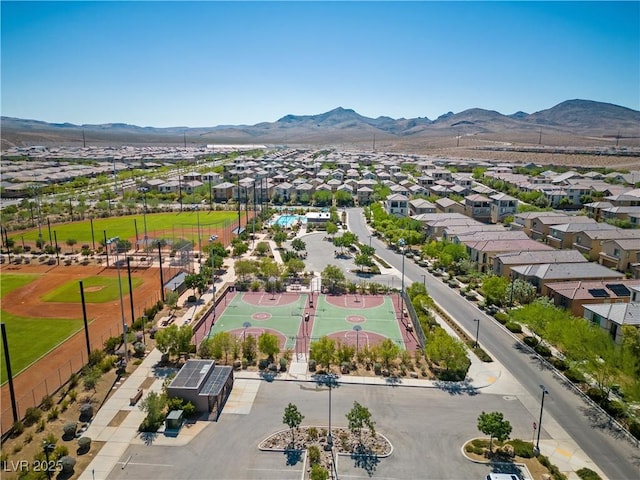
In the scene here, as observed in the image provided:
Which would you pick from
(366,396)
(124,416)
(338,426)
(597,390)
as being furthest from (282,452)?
(597,390)

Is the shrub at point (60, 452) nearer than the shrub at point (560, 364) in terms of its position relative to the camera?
Yes

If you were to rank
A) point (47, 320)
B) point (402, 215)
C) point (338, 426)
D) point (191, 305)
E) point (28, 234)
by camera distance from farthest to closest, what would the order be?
point (402, 215) < point (28, 234) < point (191, 305) < point (47, 320) < point (338, 426)

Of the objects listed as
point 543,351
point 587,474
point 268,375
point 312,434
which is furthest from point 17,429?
point 543,351

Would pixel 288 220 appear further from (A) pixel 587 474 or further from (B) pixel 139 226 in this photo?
(A) pixel 587 474

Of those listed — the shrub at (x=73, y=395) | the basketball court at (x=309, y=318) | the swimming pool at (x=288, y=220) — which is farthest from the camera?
the swimming pool at (x=288, y=220)

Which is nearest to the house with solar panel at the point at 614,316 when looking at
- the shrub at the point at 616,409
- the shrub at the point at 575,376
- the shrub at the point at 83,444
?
the shrub at the point at 575,376

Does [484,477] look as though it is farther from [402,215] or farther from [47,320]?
[402,215]

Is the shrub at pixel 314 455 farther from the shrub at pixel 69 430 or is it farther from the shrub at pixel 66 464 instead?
the shrub at pixel 69 430
